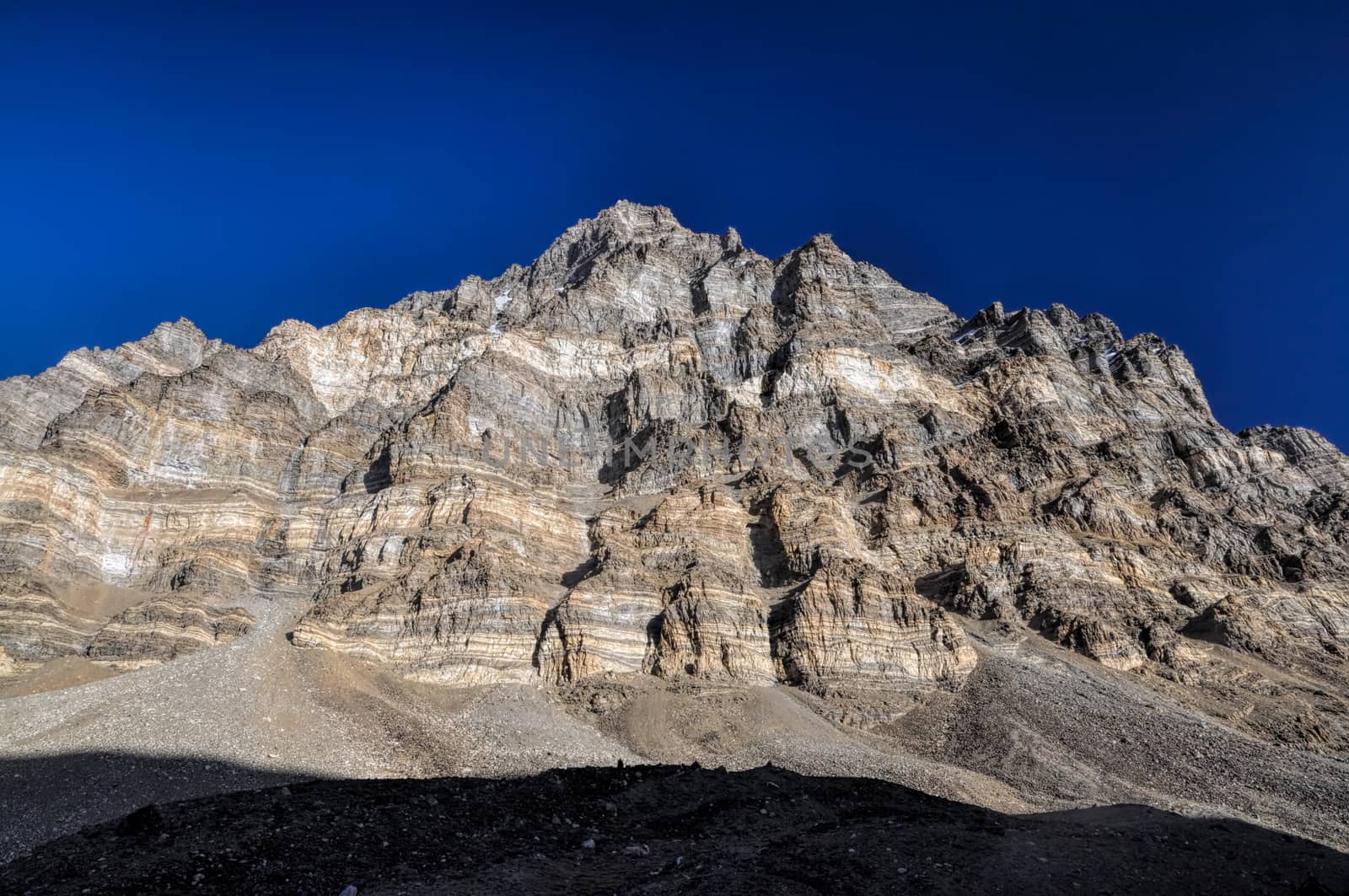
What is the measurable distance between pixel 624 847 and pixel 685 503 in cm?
4506

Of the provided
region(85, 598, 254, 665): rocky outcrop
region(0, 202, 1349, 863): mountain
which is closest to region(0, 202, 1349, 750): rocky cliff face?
region(85, 598, 254, 665): rocky outcrop

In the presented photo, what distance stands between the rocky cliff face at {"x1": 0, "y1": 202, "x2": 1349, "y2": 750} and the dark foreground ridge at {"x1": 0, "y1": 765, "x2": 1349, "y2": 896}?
23.3 m

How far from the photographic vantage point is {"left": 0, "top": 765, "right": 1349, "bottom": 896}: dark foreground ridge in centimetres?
957

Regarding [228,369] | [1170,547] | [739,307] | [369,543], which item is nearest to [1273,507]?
[1170,547]

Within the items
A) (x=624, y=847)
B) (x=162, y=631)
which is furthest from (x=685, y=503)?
(x=624, y=847)

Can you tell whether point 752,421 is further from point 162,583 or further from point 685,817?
point 685,817

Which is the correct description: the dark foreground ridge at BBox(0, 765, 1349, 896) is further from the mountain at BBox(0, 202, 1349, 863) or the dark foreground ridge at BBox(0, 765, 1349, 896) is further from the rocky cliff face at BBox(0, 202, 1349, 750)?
the rocky cliff face at BBox(0, 202, 1349, 750)

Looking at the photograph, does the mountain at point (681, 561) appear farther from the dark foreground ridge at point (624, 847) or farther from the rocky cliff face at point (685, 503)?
the dark foreground ridge at point (624, 847)

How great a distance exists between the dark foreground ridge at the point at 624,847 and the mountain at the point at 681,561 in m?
10.9

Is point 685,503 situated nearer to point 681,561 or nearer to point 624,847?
point 681,561

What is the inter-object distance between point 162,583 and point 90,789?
1427 inches

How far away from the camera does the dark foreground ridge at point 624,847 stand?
31.4 ft

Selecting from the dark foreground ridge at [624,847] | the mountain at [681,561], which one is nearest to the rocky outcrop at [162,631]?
the mountain at [681,561]

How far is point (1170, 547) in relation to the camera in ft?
192
